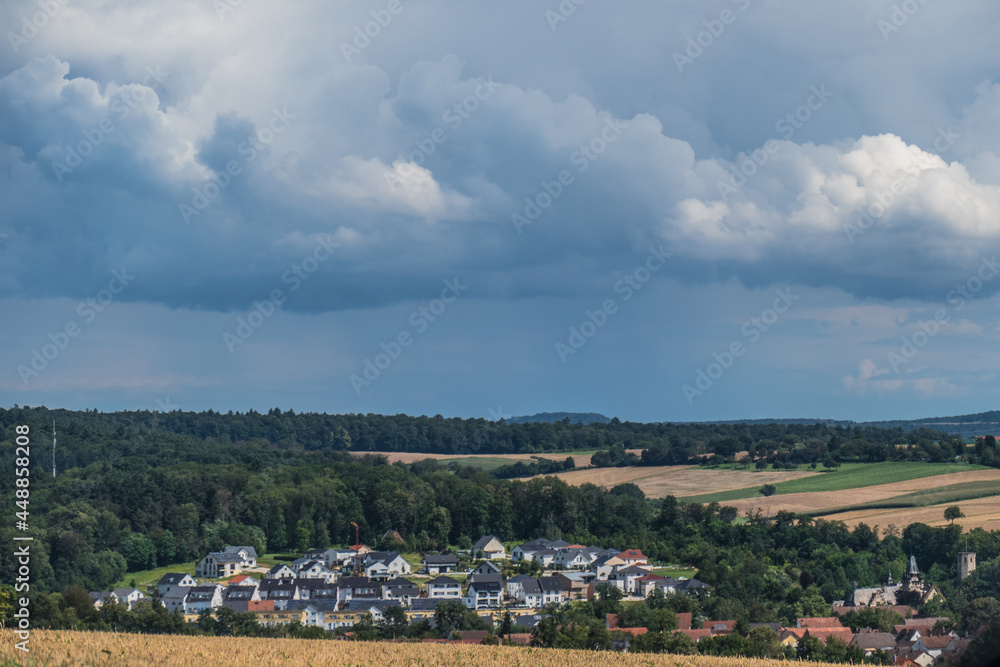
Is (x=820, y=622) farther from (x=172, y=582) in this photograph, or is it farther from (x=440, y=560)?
(x=172, y=582)

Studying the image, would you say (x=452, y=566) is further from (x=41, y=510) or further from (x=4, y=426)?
(x=4, y=426)

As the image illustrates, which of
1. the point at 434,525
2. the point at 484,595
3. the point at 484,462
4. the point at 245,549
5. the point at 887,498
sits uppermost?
the point at 484,462

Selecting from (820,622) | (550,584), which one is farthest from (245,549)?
(820,622)

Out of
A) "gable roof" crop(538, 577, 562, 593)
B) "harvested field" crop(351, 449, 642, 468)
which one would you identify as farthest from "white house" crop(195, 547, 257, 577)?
"harvested field" crop(351, 449, 642, 468)

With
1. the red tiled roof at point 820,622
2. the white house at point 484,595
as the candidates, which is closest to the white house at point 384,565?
the white house at point 484,595

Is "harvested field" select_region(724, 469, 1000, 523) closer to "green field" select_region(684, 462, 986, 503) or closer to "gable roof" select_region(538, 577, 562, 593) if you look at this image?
"green field" select_region(684, 462, 986, 503)

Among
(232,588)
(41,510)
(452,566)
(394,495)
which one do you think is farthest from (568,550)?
(41,510)

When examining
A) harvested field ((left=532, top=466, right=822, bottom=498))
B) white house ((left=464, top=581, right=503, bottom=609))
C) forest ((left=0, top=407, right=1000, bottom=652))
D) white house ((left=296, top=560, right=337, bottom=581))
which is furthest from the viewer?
harvested field ((left=532, top=466, right=822, bottom=498))
